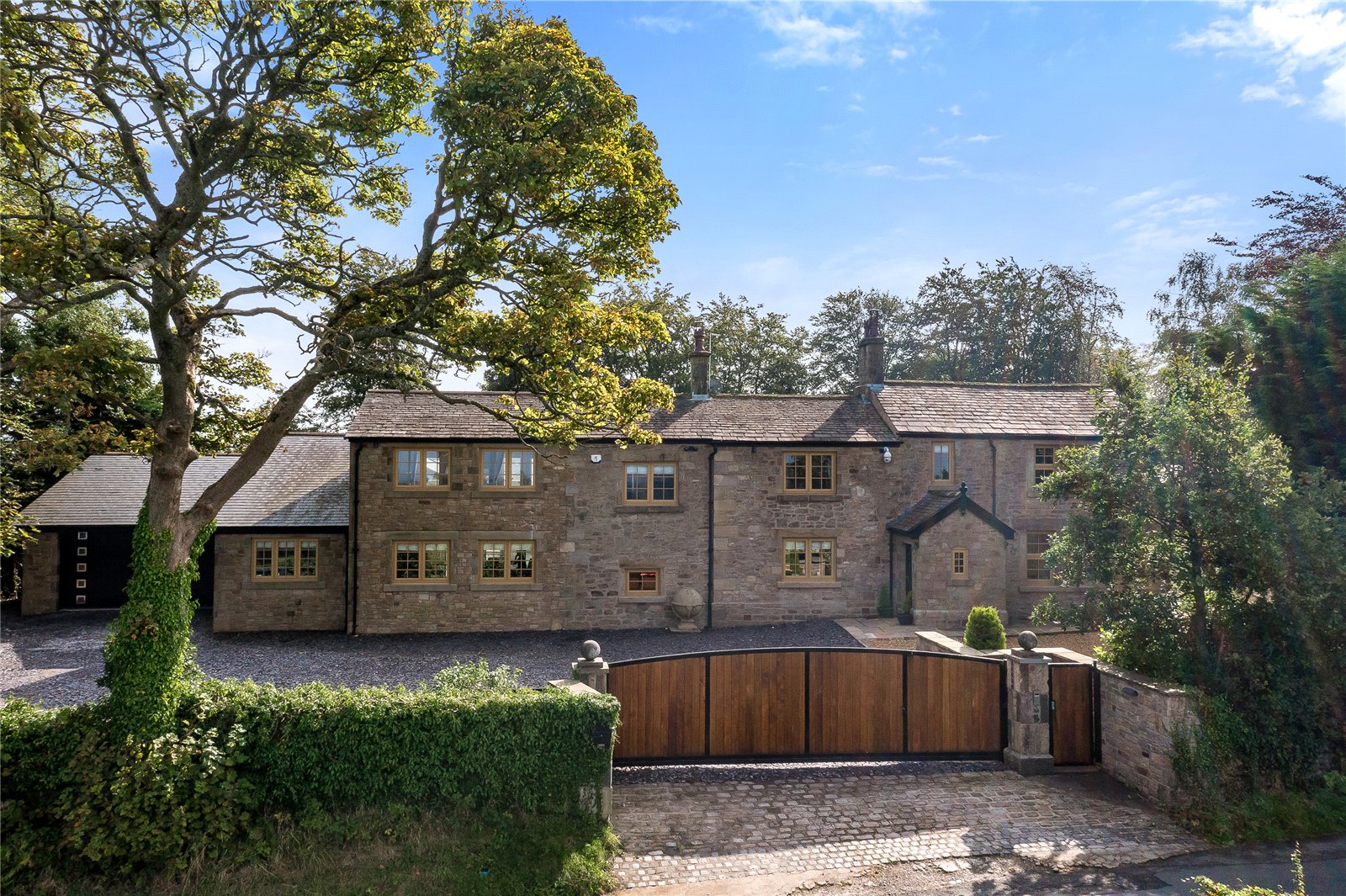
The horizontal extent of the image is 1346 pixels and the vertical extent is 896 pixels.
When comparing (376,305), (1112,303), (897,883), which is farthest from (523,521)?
(1112,303)

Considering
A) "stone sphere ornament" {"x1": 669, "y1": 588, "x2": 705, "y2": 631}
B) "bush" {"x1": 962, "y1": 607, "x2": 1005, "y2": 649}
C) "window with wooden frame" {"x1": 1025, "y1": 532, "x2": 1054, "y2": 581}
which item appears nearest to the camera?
"bush" {"x1": 962, "y1": 607, "x2": 1005, "y2": 649}

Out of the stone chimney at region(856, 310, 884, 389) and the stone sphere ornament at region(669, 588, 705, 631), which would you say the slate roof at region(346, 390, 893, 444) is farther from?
the stone sphere ornament at region(669, 588, 705, 631)

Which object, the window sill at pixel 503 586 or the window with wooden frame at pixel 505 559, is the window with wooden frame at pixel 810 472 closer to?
the window with wooden frame at pixel 505 559

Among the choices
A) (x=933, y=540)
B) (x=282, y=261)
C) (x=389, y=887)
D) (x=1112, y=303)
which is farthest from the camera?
(x=1112, y=303)

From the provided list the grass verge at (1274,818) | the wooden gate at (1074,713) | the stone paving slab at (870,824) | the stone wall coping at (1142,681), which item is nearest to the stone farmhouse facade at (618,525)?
the wooden gate at (1074,713)

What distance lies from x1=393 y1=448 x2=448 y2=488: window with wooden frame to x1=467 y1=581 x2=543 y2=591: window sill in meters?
3.03

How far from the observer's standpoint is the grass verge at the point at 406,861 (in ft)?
24.7

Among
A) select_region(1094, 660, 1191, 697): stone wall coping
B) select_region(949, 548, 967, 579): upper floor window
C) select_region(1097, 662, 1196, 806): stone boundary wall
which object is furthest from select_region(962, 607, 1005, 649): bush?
select_region(1097, 662, 1196, 806): stone boundary wall

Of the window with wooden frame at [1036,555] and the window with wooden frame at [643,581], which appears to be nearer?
the window with wooden frame at [643,581]

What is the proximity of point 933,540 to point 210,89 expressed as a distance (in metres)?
19.0

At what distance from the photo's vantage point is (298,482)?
21688 mm

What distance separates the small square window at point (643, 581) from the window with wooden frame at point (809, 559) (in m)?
4.02

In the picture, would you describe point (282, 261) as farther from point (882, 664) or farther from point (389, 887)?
point (882, 664)

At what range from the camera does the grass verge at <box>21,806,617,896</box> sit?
24.7 ft
